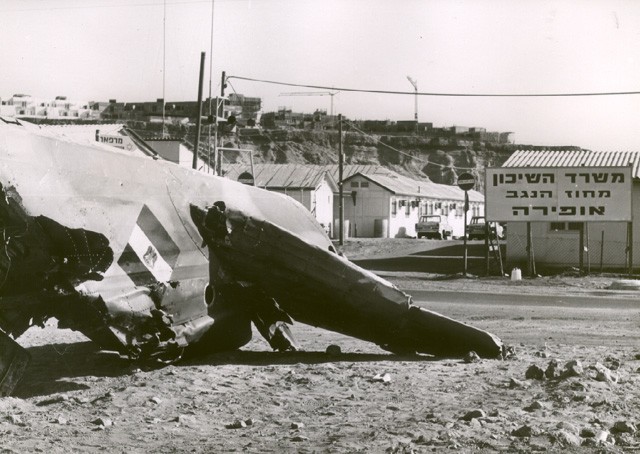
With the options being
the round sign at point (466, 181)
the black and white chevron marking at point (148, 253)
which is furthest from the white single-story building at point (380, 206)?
the black and white chevron marking at point (148, 253)

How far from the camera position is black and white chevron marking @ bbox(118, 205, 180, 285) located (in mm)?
7695

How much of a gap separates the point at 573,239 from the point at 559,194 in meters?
3.58

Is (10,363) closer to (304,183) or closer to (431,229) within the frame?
(431,229)

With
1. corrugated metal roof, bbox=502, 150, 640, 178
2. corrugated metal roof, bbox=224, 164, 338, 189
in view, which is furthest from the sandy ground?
corrugated metal roof, bbox=224, 164, 338, 189

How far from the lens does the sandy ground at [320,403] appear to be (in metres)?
5.81

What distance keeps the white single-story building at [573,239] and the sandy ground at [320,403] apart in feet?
68.9

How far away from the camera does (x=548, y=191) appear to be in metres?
28.1

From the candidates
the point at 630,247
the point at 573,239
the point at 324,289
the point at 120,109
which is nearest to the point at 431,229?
the point at 573,239

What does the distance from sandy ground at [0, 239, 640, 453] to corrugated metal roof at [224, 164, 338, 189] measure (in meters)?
52.8

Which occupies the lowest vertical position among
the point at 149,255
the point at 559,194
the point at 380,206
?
the point at 149,255

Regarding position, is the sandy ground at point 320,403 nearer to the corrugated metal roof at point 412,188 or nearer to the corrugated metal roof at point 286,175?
the corrugated metal roof at point 286,175

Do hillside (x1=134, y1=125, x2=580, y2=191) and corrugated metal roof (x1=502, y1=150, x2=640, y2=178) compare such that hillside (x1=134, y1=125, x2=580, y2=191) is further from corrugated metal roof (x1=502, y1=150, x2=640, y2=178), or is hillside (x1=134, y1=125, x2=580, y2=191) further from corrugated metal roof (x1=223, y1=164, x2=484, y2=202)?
corrugated metal roof (x1=502, y1=150, x2=640, y2=178)

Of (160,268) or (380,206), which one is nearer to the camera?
(160,268)

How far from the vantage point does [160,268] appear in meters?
8.16
